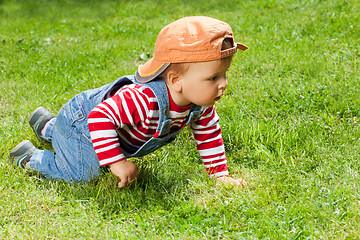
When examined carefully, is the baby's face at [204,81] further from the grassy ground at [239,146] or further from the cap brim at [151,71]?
the grassy ground at [239,146]

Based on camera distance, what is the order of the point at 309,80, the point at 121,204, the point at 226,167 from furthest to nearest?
the point at 309,80 < the point at 226,167 < the point at 121,204

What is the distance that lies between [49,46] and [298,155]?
4.34 metres

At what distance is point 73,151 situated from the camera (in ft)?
10.5

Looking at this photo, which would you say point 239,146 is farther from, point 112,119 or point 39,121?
point 39,121

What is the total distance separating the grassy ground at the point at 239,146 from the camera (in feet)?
8.68

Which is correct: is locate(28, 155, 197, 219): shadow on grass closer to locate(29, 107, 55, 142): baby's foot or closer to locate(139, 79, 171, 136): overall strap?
locate(139, 79, 171, 136): overall strap

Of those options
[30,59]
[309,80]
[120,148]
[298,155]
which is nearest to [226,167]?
[298,155]

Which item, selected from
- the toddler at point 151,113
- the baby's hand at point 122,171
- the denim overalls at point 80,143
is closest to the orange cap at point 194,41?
the toddler at point 151,113

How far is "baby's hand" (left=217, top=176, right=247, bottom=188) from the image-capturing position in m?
3.08

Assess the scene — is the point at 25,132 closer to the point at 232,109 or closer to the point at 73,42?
the point at 232,109

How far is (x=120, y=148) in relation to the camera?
3078 mm

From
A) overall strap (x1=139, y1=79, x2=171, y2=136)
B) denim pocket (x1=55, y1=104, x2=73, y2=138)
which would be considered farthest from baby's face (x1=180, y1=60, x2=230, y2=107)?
denim pocket (x1=55, y1=104, x2=73, y2=138)

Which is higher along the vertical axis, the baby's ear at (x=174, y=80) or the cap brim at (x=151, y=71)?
the cap brim at (x=151, y=71)

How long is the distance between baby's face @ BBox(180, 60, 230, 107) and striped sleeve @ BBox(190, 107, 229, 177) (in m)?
0.49
